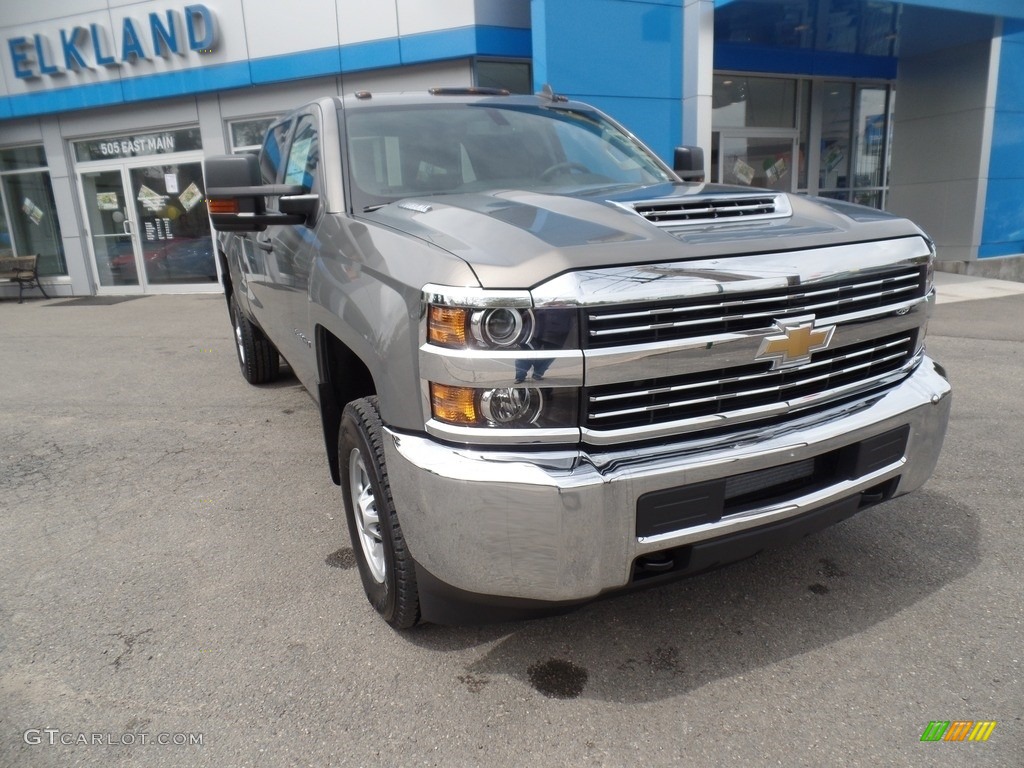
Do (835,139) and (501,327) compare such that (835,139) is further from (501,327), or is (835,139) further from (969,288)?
(501,327)

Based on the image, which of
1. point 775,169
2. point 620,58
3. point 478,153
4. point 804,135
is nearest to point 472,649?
point 478,153

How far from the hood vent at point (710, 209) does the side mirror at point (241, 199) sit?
1.40m

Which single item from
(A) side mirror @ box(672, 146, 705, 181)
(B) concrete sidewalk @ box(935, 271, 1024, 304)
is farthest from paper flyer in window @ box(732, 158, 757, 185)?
(A) side mirror @ box(672, 146, 705, 181)

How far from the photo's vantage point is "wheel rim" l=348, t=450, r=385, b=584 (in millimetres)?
2635

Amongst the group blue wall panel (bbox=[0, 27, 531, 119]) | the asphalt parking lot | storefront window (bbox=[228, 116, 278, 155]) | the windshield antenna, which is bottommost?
the asphalt parking lot

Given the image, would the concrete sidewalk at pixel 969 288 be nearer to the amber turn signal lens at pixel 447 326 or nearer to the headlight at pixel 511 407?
the headlight at pixel 511 407

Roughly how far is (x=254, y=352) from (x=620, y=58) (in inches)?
236

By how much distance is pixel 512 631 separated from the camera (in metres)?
2.59

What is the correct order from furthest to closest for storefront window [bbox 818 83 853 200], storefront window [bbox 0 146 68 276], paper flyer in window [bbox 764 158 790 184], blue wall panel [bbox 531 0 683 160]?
storefront window [bbox 0 146 68 276]
storefront window [bbox 818 83 853 200]
paper flyer in window [bbox 764 158 790 184]
blue wall panel [bbox 531 0 683 160]

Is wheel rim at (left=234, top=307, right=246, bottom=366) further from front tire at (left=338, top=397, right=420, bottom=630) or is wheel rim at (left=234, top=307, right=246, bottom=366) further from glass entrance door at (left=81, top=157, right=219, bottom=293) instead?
glass entrance door at (left=81, top=157, right=219, bottom=293)

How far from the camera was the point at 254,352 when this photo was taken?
587cm

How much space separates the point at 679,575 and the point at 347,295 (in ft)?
4.60

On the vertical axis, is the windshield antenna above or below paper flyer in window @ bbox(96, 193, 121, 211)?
above

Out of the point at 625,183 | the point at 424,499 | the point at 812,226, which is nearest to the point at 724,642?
the point at 424,499
